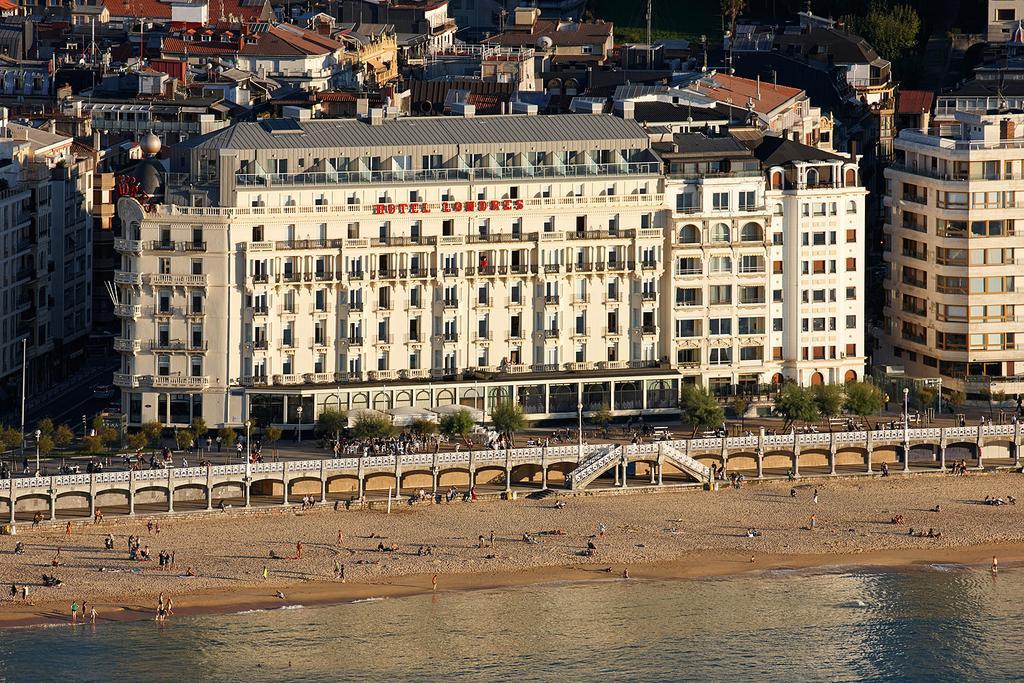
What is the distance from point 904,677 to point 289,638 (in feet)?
114

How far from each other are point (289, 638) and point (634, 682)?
2023 centimetres

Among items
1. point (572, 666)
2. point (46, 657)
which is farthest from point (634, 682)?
point (46, 657)

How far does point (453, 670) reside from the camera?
636 ft

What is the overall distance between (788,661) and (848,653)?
425 centimetres

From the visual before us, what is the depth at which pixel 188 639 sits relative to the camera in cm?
19825

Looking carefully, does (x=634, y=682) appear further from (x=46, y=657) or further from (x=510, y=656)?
(x=46, y=657)

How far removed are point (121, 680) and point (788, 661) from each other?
37473 millimetres

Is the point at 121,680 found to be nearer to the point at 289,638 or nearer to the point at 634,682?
the point at 289,638

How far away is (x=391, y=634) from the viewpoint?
656 ft

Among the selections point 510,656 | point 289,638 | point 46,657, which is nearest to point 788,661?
point 510,656

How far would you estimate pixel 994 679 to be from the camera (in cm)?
19500

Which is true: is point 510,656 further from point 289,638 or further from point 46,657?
point 46,657

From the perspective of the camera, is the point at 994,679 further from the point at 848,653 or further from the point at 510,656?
the point at 510,656

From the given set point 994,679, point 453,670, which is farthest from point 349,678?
point 994,679
